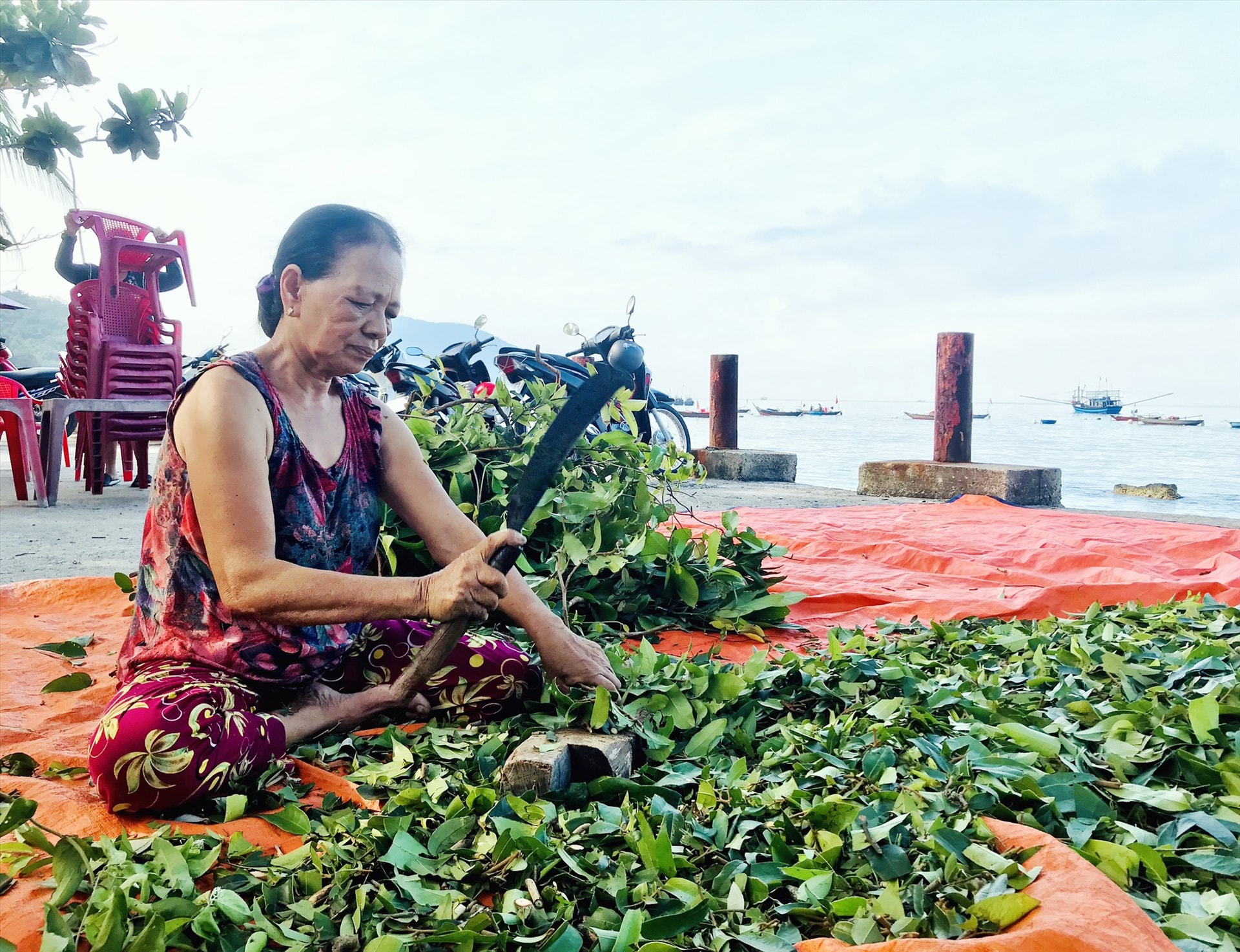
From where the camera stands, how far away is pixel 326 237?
1646 millimetres

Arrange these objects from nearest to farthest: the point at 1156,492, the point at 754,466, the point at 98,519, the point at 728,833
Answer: the point at 728,833 < the point at 98,519 < the point at 754,466 < the point at 1156,492

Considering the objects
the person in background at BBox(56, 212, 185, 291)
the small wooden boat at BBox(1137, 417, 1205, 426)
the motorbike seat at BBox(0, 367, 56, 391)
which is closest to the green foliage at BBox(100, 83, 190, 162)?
the person in background at BBox(56, 212, 185, 291)

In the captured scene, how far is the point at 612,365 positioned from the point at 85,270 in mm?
6203

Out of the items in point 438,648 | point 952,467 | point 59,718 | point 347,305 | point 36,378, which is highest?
point 36,378

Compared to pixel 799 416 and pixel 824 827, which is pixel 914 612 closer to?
pixel 824 827

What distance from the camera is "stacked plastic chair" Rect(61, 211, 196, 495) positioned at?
5852 millimetres

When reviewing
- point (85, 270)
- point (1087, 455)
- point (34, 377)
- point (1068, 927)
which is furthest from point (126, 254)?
point (1087, 455)

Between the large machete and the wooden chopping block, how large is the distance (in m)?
0.25

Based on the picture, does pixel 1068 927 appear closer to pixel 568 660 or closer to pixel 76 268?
pixel 568 660

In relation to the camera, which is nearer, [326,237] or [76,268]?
[326,237]

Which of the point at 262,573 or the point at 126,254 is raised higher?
the point at 126,254

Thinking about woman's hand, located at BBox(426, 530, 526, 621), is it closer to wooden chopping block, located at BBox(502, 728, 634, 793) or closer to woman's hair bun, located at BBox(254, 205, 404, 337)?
wooden chopping block, located at BBox(502, 728, 634, 793)

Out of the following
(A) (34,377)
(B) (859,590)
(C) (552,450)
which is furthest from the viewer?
(A) (34,377)

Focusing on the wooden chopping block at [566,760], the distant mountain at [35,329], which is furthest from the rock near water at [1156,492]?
the distant mountain at [35,329]
